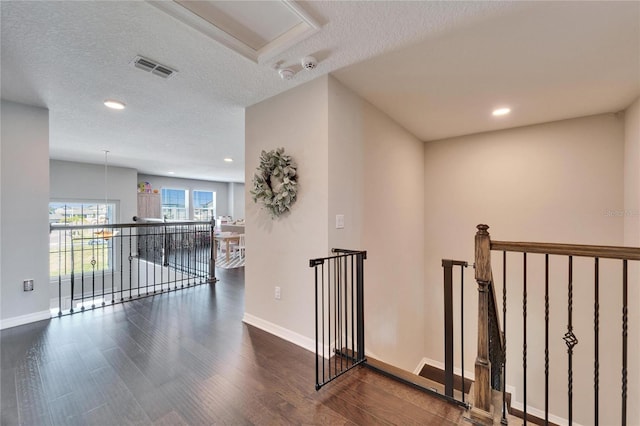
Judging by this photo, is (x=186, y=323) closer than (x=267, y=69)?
No

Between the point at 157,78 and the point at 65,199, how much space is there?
599cm

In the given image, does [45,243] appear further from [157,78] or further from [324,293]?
[324,293]

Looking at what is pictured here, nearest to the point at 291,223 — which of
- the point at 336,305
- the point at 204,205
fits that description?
the point at 336,305

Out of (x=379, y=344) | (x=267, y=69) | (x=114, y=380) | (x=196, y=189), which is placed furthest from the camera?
(x=196, y=189)

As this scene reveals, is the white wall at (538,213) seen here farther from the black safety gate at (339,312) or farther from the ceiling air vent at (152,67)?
the ceiling air vent at (152,67)

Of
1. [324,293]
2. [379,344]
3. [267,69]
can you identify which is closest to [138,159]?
[267,69]

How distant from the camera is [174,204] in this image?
378 inches

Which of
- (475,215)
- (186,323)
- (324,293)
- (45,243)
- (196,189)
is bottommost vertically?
(186,323)

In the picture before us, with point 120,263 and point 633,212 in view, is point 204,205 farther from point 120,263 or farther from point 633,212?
point 633,212

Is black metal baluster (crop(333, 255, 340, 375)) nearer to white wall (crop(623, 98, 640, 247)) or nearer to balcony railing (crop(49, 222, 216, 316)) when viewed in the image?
balcony railing (crop(49, 222, 216, 316))

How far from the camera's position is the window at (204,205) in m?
10.1

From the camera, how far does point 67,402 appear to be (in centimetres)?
178

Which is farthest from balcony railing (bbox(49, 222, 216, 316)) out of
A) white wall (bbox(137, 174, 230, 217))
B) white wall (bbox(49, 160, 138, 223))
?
white wall (bbox(137, 174, 230, 217))

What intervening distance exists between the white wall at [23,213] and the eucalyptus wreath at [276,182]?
246 cm
